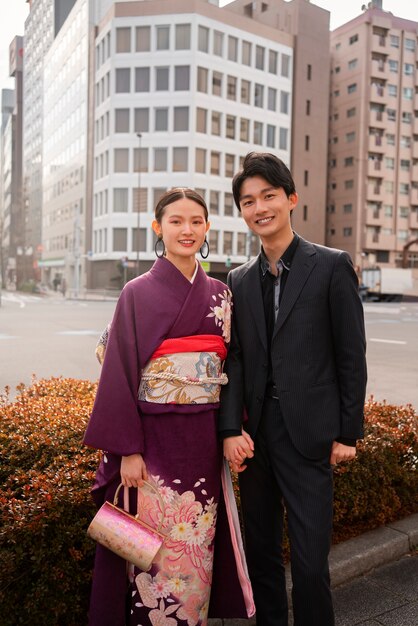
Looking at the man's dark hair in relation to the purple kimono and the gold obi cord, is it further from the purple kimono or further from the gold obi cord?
the gold obi cord

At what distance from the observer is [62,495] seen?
100 inches

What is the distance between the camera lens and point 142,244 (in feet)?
175

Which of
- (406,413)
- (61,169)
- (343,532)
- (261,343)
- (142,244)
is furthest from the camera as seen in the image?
(61,169)

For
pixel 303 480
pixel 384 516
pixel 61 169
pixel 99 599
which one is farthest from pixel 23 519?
pixel 61 169

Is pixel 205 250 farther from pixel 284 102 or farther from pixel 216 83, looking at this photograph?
pixel 284 102

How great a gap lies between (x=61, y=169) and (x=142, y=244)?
88.4 feet

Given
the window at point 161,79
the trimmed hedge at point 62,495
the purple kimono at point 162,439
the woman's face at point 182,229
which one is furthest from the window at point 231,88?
the purple kimono at point 162,439

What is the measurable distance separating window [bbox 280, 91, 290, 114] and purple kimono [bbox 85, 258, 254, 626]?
6146 cm

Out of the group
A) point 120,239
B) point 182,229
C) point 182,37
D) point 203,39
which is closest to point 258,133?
point 203,39

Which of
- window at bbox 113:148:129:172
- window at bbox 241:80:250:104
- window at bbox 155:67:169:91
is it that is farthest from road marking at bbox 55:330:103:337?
window at bbox 241:80:250:104

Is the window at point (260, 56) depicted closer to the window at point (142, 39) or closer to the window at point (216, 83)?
the window at point (216, 83)

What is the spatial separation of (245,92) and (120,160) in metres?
14.6

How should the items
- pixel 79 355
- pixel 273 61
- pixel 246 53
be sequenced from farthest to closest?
pixel 273 61 → pixel 246 53 → pixel 79 355

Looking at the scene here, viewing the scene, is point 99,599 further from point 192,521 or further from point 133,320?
point 133,320
